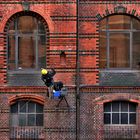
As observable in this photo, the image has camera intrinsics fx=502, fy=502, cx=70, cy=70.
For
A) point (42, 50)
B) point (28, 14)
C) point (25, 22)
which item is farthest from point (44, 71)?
point (28, 14)

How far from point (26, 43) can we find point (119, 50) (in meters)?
3.50

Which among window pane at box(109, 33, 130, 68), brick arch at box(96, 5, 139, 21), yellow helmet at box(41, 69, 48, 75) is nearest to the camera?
yellow helmet at box(41, 69, 48, 75)

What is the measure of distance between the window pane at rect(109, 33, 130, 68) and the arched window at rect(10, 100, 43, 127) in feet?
10.7

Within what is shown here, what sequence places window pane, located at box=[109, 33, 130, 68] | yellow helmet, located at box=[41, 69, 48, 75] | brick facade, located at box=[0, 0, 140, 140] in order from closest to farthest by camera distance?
yellow helmet, located at box=[41, 69, 48, 75], brick facade, located at box=[0, 0, 140, 140], window pane, located at box=[109, 33, 130, 68]

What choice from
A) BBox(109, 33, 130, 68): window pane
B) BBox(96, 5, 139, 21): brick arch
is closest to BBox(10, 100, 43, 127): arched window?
BBox(109, 33, 130, 68): window pane

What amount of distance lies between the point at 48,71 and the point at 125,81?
9.59 ft

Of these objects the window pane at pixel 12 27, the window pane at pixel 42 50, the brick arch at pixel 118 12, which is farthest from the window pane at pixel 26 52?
the brick arch at pixel 118 12

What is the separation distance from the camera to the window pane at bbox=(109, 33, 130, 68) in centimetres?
1886

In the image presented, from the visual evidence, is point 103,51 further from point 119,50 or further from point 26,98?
point 26,98

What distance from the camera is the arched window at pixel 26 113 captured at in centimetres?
1877

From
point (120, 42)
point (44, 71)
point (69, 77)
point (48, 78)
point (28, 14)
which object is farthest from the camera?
point (120, 42)

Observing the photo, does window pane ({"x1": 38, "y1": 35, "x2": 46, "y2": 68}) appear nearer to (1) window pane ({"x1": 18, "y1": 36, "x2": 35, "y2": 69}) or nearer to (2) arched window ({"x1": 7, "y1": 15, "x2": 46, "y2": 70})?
(2) arched window ({"x1": 7, "y1": 15, "x2": 46, "y2": 70})

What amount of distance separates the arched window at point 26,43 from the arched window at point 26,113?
1.38 m

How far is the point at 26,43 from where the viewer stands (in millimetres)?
18859
